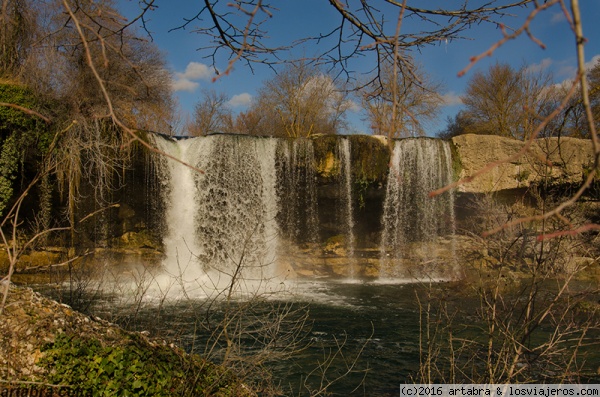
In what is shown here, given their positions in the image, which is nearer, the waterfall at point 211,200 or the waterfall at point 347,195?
the waterfall at point 211,200

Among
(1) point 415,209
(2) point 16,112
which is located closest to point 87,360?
(2) point 16,112

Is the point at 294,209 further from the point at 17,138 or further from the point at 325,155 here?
the point at 17,138

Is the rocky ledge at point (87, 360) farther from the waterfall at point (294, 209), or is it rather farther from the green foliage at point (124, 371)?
the waterfall at point (294, 209)

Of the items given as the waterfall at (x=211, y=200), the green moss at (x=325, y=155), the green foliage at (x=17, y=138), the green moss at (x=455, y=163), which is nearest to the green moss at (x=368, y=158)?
the green moss at (x=325, y=155)

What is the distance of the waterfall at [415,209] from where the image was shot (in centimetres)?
1373

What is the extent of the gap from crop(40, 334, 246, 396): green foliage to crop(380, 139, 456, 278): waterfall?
1052cm

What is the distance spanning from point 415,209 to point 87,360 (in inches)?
475

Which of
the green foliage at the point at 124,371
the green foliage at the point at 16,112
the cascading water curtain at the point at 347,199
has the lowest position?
the green foliage at the point at 124,371

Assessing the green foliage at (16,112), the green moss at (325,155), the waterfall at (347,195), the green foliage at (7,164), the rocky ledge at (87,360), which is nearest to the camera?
the rocky ledge at (87,360)

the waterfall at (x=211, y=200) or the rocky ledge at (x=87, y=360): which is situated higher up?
the waterfall at (x=211, y=200)

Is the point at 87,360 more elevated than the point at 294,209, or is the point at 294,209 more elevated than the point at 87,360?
the point at 294,209

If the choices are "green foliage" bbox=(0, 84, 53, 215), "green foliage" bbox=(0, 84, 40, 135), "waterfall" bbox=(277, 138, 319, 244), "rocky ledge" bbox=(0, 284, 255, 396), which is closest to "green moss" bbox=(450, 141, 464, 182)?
"waterfall" bbox=(277, 138, 319, 244)

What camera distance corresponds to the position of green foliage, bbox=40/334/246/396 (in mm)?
3475

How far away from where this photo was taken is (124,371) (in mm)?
3580
